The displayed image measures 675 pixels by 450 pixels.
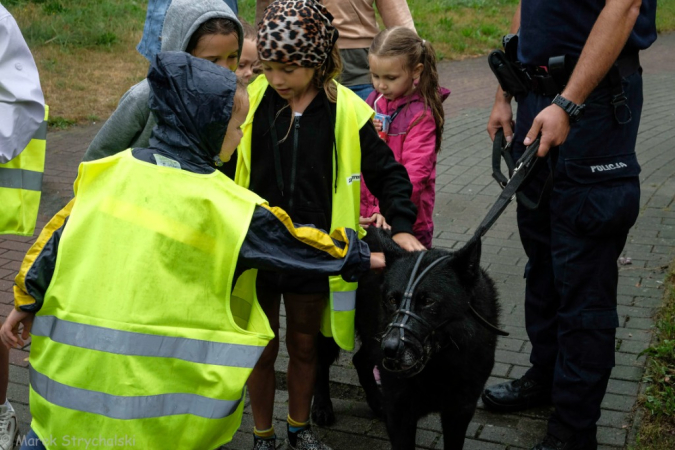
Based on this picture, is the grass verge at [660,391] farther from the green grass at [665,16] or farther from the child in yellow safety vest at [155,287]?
the green grass at [665,16]

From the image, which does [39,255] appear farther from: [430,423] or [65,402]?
[430,423]

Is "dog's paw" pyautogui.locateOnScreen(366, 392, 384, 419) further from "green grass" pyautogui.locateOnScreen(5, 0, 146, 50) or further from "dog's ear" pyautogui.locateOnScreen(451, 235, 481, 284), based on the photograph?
"green grass" pyautogui.locateOnScreen(5, 0, 146, 50)

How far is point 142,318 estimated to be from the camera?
252 cm

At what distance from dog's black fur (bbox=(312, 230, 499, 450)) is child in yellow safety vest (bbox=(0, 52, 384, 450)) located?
2.04ft

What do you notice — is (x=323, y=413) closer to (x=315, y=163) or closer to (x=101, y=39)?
(x=315, y=163)

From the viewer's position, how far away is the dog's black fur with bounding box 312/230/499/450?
10.2 ft

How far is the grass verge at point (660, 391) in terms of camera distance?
12.5 feet

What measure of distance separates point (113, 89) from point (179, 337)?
9.20 m

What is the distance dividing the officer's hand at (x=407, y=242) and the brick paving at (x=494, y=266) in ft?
3.73

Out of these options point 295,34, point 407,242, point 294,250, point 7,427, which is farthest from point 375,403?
point 295,34

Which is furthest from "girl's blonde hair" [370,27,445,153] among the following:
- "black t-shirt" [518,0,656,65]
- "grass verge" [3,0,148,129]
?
"grass verge" [3,0,148,129]

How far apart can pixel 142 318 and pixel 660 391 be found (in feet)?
9.83

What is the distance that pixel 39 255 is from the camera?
103 inches

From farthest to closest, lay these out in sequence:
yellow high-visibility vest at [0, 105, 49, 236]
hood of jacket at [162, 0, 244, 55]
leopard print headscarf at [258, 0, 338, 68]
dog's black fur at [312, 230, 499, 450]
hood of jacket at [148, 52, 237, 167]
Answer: yellow high-visibility vest at [0, 105, 49, 236], hood of jacket at [162, 0, 244, 55], leopard print headscarf at [258, 0, 338, 68], dog's black fur at [312, 230, 499, 450], hood of jacket at [148, 52, 237, 167]
